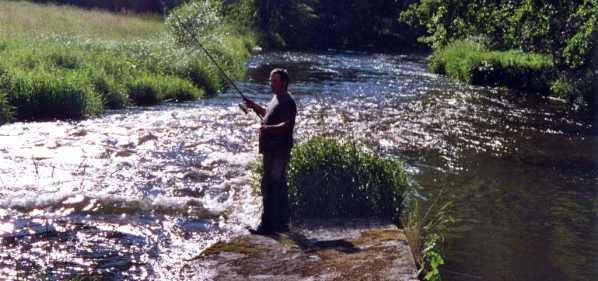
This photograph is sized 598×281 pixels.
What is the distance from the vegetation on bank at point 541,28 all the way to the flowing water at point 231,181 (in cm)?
179

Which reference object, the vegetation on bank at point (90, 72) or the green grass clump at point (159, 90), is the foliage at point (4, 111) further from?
the green grass clump at point (159, 90)

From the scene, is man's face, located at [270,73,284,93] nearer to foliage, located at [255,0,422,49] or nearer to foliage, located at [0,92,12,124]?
foliage, located at [0,92,12,124]

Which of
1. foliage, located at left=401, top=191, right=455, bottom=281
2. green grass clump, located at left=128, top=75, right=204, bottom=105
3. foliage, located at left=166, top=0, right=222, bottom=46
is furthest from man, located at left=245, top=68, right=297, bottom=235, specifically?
foliage, located at left=166, top=0, right=222, bottom=46

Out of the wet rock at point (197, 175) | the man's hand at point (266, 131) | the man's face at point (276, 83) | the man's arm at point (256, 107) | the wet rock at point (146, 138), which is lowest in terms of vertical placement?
the wet rock at point (146, 138)

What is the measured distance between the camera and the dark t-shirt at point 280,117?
8578 mm

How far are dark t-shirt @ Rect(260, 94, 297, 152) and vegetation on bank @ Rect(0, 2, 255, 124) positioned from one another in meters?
9.91

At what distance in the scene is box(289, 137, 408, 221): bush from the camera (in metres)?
9.68

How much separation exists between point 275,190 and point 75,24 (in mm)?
27905

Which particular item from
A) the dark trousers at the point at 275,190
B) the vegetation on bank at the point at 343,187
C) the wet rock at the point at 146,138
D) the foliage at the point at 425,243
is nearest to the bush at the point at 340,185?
the vegetation on bank at the point at 343,187

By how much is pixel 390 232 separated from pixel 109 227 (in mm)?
3498

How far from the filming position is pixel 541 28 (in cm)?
2044

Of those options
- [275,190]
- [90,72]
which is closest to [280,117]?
[275,190]

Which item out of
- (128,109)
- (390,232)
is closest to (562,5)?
(128,109)

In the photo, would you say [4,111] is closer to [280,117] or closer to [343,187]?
[343,187]
